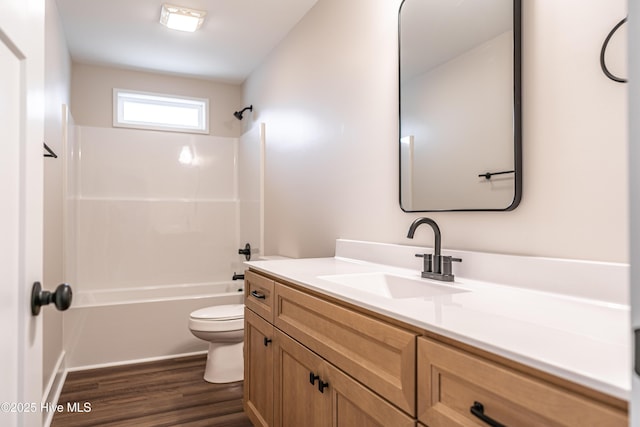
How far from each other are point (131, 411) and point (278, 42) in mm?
2796

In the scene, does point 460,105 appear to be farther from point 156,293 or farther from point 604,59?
point 156,293

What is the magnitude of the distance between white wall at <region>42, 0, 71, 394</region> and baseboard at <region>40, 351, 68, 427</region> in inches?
1.8

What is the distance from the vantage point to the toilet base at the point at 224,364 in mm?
2848

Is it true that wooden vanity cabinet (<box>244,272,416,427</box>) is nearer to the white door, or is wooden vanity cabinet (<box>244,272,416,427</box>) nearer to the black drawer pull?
the black drawer pull

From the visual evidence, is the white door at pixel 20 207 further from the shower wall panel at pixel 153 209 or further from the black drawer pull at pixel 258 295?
the shower wall panel at pixel 153 209

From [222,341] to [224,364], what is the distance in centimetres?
16

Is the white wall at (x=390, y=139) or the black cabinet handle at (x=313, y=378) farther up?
the white wall at (x=390, y=139)

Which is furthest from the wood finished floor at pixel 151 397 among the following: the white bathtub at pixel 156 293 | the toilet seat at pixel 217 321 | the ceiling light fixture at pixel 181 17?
the ceiling light fixture at pixel 181 17

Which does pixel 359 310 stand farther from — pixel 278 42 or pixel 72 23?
pixel 72 23

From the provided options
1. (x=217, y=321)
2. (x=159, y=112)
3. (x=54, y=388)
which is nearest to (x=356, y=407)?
(x=217, y=321)

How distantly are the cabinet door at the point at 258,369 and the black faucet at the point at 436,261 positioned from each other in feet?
2.40

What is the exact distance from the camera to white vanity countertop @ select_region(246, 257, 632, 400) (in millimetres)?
613

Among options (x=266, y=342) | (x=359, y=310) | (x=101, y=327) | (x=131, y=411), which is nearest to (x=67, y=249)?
(x=101, y=327)

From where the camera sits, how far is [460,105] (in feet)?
5.12
